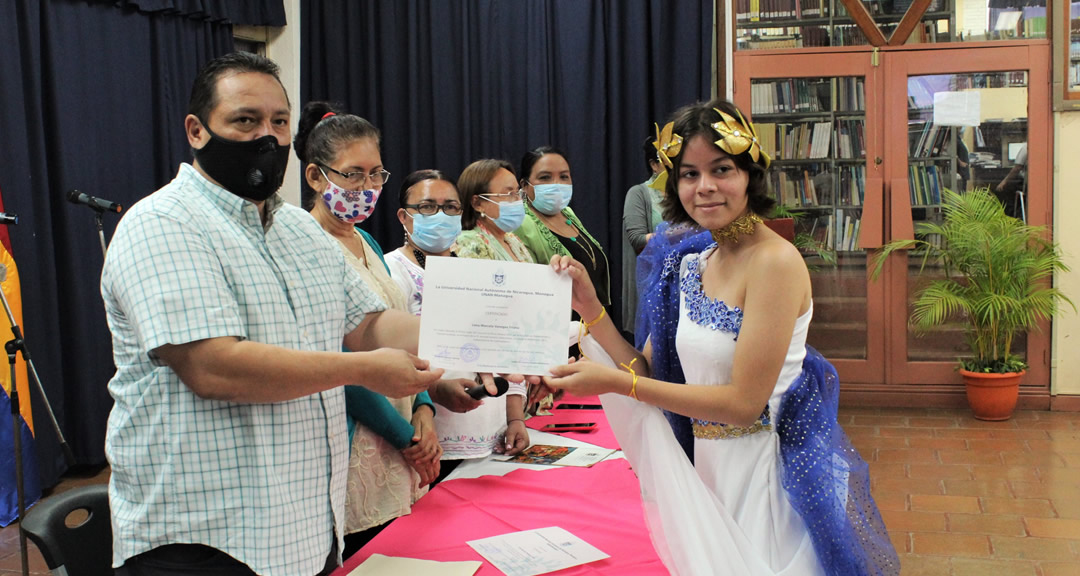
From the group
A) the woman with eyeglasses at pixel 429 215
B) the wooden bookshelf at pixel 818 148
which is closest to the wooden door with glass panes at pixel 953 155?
the wooden bookshelf at pixel 818 148

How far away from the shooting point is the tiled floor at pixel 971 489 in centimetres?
334

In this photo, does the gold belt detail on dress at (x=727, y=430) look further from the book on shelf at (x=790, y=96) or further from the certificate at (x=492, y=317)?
the book on shelf at (x=790, y=96)

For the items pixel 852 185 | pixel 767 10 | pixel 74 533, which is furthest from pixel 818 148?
pixel 74 533

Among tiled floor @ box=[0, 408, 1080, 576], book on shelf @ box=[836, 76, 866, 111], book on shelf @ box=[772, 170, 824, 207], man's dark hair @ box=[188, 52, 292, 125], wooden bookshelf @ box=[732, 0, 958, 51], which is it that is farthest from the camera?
book on shelf @ box=[772, 170, 824, 207]

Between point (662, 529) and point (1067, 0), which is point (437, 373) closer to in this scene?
point (662, 529)

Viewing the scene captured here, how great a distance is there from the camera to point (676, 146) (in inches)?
71.8

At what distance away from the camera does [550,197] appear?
418 cm

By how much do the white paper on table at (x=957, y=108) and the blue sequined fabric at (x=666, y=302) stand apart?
14.9 feet

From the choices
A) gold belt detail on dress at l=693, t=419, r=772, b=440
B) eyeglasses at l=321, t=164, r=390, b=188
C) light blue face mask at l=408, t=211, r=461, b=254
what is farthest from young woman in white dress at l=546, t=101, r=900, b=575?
light blue face mask at l=408, t=211, r=461, b=254

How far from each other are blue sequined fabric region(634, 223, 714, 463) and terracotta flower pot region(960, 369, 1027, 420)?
4.18m

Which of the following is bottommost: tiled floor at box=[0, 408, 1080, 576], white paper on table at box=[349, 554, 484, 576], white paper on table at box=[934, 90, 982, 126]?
tiled floor at box=[0, 408, 1080, 576]

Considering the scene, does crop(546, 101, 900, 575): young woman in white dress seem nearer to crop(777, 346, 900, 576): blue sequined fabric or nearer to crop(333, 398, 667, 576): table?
crop(777, 346, 900, 576): blue sequined fabric

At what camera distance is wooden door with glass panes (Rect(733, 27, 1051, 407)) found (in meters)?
5.76

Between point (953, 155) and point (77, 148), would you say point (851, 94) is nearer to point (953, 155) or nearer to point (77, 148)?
point (953, 155)
